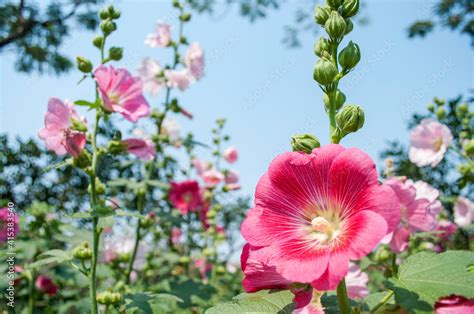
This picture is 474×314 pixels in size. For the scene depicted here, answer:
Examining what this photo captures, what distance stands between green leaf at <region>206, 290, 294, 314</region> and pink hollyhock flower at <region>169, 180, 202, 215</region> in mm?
2364

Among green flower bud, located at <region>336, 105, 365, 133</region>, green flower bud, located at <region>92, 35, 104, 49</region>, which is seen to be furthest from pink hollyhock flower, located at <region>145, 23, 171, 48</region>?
green flower bud, located at <region>336, 105, 365, 133</region>

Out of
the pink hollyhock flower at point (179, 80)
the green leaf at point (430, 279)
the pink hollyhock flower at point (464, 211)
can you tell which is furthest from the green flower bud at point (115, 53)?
the pink hollyhock flower at point (464, 211)

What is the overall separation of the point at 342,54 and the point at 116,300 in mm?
1209

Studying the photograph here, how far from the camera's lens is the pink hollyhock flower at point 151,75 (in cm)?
331

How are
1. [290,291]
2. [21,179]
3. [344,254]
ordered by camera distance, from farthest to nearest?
[21,179] < [290,291] < [344,254]

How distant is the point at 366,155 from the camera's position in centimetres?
84

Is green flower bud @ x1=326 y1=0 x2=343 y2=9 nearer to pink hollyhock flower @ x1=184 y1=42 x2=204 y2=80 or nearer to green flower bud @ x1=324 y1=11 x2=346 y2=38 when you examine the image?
green flower bud @ x1=324 y1=11 x2=346 y2=38

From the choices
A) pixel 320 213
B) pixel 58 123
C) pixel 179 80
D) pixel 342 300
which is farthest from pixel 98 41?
pixel 342 300

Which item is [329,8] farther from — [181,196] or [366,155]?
[181,196]

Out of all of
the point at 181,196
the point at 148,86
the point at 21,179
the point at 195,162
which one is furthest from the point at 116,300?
the point at 21,179

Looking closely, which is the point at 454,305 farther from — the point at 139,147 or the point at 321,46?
the point at 139,147

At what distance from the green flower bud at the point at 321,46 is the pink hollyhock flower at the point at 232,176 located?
299 cm

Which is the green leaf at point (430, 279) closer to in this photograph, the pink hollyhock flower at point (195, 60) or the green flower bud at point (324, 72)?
the green flower bud at point (324, 72)

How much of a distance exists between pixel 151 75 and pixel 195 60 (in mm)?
321
